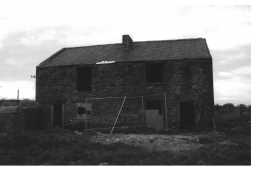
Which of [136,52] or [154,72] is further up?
[136,52]

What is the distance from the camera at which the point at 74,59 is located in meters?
23.9

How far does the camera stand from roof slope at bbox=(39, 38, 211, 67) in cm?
2189

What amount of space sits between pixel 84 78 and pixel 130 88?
3.42 m

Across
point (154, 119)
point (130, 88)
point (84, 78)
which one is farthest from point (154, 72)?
point (84, 78)

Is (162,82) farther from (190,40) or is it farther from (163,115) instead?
(190,40)

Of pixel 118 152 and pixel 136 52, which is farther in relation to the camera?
pixel 136 52

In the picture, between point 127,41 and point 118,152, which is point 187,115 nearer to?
point 127,41

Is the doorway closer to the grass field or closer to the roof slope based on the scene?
the roof slope

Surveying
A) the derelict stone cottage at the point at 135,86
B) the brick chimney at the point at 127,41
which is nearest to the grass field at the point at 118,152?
the derelict stone cottage at the point at 135,86

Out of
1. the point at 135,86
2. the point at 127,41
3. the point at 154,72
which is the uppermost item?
the point at 127,41

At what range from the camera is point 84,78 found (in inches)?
896

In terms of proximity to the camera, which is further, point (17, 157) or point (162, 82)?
point (162, 82)

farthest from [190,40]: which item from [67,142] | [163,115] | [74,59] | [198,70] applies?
[67,142]
